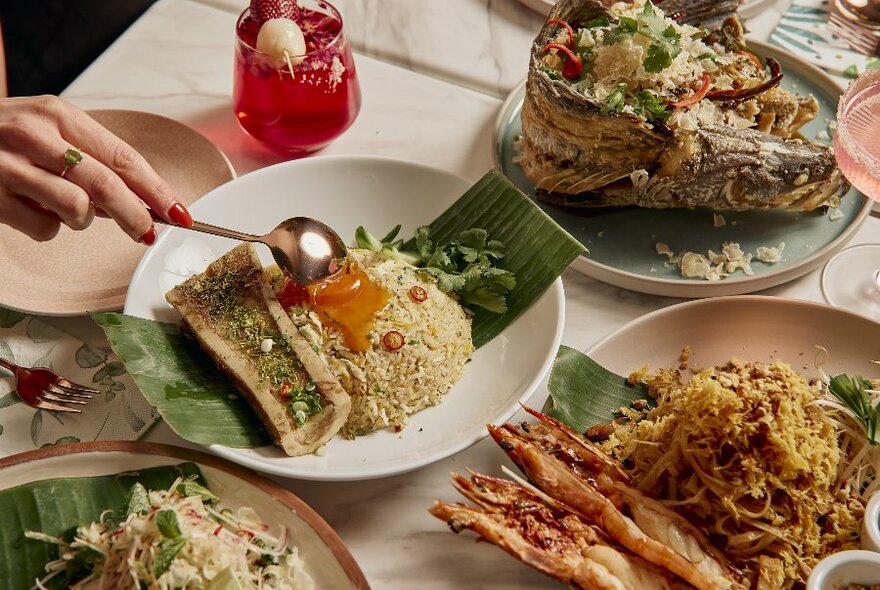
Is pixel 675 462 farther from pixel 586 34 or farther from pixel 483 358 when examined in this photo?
pixel 586 34

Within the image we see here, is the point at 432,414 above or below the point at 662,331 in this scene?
below

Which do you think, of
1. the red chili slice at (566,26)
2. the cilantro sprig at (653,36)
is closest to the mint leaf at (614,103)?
the cilantro sprig at (653,36)

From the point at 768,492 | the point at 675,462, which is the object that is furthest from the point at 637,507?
the point at 768,492

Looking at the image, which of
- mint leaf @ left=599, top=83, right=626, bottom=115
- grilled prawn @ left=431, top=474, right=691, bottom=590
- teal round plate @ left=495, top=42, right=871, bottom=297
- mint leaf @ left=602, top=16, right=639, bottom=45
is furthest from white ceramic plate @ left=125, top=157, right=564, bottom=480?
mint leaf @ left=602, top=16, right=639, bottom=45

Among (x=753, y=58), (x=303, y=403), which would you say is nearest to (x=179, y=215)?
(x=303, y=403)

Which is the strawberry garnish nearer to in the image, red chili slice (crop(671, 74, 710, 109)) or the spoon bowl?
the spoon bowl
